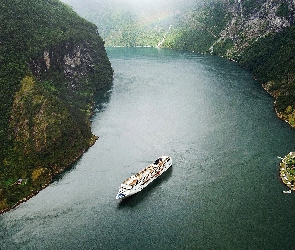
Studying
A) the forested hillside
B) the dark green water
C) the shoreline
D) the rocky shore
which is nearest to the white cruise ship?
the dark green water

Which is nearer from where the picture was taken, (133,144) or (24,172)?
(24,172)

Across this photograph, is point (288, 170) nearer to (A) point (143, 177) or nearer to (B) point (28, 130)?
→ (A) point (143, 177)

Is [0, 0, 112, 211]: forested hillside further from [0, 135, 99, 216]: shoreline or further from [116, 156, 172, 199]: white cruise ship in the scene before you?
[116, 156, 172, 199]: white cruise ship

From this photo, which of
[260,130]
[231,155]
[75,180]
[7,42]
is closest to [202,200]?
[231,155]

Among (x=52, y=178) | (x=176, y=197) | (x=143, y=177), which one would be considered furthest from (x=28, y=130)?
(x=176, y=197)

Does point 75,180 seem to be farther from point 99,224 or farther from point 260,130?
point 260,130

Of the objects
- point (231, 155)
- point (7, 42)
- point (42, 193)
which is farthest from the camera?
point (7, 42)
